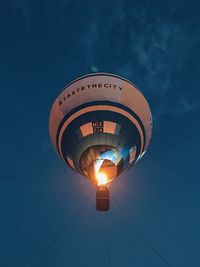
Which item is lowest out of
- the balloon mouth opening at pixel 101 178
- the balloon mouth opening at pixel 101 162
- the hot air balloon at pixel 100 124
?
the balloon mouth opening at pixel 101 178

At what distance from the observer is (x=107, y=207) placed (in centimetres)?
1942

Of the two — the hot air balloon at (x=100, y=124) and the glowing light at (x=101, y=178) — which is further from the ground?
the hot air balloon at (x=100, y=124)

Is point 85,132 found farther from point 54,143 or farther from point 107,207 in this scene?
point 107,207

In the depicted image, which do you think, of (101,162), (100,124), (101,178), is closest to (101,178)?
(101,178)

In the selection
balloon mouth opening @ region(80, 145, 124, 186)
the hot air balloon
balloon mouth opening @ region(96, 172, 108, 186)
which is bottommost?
balloon mouth opening @ region(96, 172, 108, 186)

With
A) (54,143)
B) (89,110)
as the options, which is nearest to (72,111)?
(89,110)

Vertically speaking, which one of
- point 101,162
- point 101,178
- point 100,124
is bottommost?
point 101,178

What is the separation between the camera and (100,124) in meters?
20.1

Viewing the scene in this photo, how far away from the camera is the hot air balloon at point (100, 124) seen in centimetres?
2003

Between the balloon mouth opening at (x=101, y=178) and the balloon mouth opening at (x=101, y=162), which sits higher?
the balloon mouth opening at (x=101, y=162)

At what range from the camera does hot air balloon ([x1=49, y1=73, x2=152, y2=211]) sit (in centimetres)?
2003

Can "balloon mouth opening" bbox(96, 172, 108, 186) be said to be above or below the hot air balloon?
below

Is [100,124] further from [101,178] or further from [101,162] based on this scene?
[101,178]

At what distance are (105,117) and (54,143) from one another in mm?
3952
